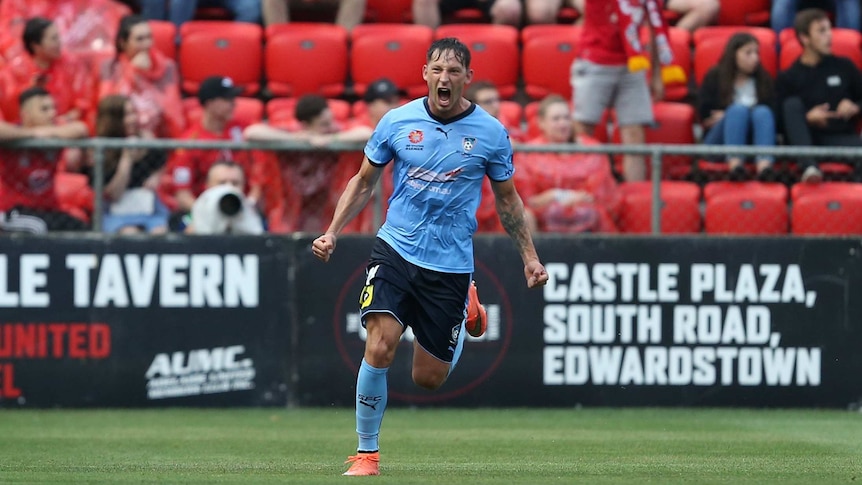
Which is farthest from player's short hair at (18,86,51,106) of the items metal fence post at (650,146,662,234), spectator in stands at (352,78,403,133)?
metal fence post at (650,146,662,234)

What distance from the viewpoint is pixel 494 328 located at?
39.1ft

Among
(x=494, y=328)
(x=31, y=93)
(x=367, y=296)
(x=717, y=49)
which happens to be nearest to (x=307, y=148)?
(x=494, y=328)

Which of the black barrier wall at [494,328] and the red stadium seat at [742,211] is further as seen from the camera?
the red stadium seat at [742,211]

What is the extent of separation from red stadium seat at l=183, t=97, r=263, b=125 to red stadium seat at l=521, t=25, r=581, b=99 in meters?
2.73

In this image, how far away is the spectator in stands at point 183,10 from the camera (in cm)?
1512

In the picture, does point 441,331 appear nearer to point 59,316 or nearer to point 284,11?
point 59,316

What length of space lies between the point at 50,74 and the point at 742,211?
20.7ft

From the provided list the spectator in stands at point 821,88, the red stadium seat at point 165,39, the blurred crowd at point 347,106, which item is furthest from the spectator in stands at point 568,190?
the red stadium seat at point 165,39

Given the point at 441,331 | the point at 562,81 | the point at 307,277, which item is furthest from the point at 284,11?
the point at 441,331

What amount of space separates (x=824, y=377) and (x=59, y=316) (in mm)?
6322

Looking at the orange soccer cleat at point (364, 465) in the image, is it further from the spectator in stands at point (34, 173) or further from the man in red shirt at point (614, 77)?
the man in red shirt at point (614, 77)

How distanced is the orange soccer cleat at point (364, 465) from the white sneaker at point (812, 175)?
5817mm

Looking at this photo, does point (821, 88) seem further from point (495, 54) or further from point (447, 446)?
point (447, 446)

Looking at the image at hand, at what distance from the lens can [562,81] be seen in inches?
567
